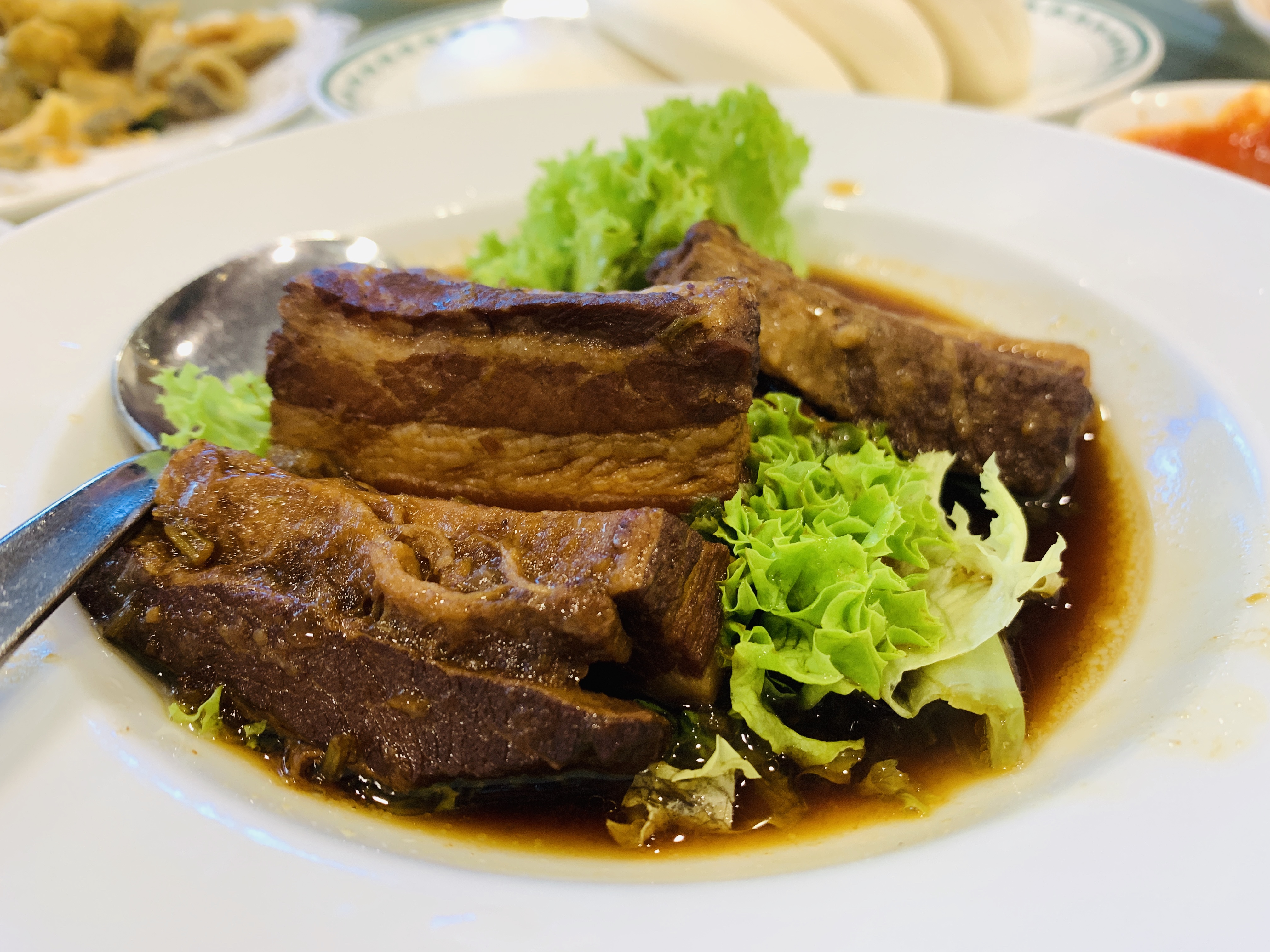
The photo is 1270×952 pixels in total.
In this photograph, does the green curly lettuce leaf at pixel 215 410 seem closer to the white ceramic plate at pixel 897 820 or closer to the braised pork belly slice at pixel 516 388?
the white ceramic plate at pixel 897 820

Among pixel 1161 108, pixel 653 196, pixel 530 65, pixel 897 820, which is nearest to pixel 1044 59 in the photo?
pixel 1161 108

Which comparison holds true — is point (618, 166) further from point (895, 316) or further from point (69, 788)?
point (69, 788)

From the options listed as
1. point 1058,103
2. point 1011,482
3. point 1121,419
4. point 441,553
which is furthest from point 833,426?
point 1058,103

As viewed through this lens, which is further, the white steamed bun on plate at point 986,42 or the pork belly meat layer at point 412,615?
the white steamed bun on plate at point 986,42

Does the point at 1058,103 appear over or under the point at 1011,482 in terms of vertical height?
over

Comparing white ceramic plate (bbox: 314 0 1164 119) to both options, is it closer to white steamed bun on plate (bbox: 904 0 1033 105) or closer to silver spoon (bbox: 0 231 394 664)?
white steamed bun on plate (bbox: 904 0 1033 105)

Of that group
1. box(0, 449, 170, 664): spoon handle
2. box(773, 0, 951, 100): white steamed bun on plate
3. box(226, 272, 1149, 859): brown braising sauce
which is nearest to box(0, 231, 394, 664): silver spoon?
box(0, 449, 170, 664): spoon handle

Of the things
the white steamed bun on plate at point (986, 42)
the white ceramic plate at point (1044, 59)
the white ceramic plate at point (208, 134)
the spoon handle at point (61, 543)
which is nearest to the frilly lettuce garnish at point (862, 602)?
the spoon handle at point (61, 543)
